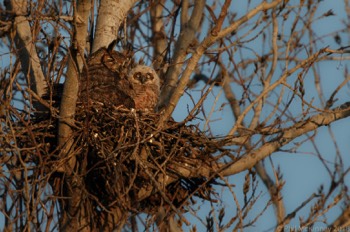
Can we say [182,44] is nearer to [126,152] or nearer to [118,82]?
[118,82]

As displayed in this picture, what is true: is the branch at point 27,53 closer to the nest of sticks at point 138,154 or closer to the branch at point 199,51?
the nest of sticks at point 138,154

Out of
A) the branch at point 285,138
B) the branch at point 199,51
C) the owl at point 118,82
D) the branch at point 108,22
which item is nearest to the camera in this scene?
the branch at point 199,51

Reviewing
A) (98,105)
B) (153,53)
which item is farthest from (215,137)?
(153,53)

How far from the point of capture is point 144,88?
7.28 metres

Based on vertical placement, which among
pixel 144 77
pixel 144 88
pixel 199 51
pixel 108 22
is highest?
pixel 108 22

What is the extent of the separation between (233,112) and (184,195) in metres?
3.48

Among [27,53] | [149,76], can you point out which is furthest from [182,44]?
[27,53]

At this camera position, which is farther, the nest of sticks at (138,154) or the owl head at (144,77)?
the owl head at (144,77)

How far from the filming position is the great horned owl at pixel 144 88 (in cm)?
726

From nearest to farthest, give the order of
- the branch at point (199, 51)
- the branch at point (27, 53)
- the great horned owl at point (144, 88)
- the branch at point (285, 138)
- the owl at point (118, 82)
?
the branch at point (199, 51), the branch at point (285, 138), the branch at point (27, 53), the owl at point (118, 82), the great horned owl at point (144, 88)

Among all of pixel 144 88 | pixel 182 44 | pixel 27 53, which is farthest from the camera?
pixel 144 88

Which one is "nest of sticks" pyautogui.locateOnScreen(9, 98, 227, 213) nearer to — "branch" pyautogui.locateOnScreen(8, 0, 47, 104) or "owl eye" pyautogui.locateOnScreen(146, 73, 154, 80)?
"branch" pyautogui.locateOnScreen(8, 0, 47, 104)

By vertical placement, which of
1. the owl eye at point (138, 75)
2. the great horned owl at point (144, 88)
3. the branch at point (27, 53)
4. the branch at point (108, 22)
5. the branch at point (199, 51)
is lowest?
the branch at point (199, 51)

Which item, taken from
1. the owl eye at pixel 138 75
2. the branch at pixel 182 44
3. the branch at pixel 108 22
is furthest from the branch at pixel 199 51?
the owl eye at pixel 138 75
